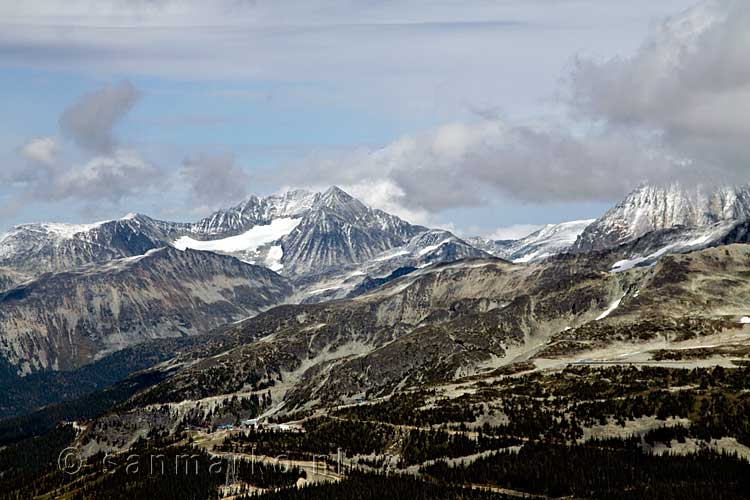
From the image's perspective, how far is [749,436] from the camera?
197m

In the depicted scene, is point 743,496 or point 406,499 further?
point 406,499

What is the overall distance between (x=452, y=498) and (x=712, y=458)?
5813 centimetres

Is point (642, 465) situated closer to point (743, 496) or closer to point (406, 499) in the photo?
point (743, 496)

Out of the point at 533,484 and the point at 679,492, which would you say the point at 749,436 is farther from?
the point at 533,484

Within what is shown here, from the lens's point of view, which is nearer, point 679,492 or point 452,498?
point 679,492

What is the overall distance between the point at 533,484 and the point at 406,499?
95.2 ft

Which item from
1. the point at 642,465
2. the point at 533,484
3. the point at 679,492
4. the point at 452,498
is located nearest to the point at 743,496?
the point at 679,492

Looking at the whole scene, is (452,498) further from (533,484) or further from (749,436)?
(749,436)

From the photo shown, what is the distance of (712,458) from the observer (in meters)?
191

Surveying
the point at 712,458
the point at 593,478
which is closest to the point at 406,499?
the point at 593,478

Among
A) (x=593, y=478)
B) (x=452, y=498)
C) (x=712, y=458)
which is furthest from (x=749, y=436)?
(x=452, y=498)

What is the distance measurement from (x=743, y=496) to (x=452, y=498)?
60455 millimetres

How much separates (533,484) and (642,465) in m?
24.8

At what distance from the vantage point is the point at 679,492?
175125 mm
